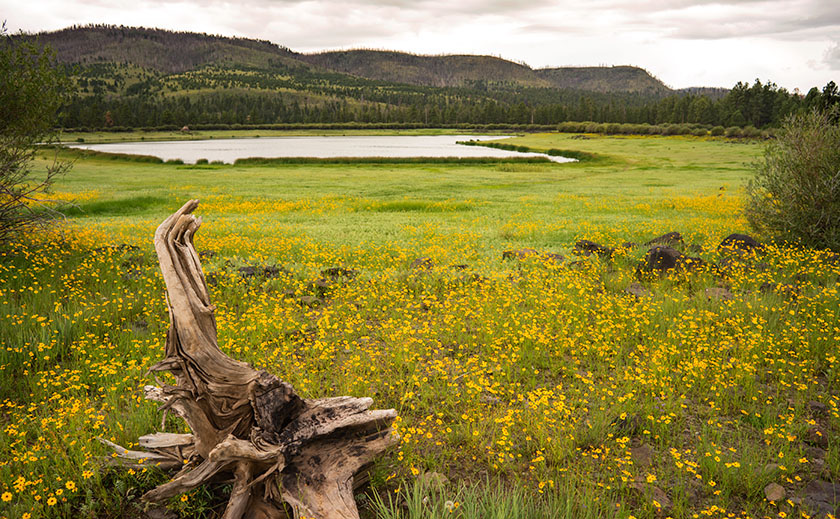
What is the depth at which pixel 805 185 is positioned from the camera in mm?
14883

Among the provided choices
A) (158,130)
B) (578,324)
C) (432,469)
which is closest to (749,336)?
(578,324)

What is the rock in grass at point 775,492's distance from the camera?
468 centimetres

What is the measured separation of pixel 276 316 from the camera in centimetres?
940

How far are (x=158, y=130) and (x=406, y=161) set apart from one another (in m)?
139

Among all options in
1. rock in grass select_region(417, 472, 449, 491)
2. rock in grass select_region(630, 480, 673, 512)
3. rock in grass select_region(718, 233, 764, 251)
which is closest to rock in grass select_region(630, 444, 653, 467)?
rock in grass select_region(630, 480, 673, 512)

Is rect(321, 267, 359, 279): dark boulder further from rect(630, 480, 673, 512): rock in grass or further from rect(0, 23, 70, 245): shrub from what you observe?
rect(630, 480, 673, 512): rock in grass

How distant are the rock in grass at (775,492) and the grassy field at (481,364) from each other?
0.11 ft

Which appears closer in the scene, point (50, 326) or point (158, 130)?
point (50, 326)

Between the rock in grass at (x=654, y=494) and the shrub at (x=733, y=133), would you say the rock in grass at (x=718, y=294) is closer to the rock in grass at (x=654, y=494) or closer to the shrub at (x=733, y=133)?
the rock in grass at (x=654, y=494)

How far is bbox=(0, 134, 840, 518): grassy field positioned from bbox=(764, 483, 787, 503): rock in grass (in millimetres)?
34

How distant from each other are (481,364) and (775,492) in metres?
3.78

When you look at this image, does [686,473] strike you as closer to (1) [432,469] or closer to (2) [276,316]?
(1) [432,469]

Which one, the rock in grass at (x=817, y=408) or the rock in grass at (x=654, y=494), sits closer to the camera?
the rock in grass at (x=654, y=494)

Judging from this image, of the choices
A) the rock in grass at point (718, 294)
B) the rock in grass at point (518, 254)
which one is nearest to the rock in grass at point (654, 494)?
the rock in grass at point (718, 294)
